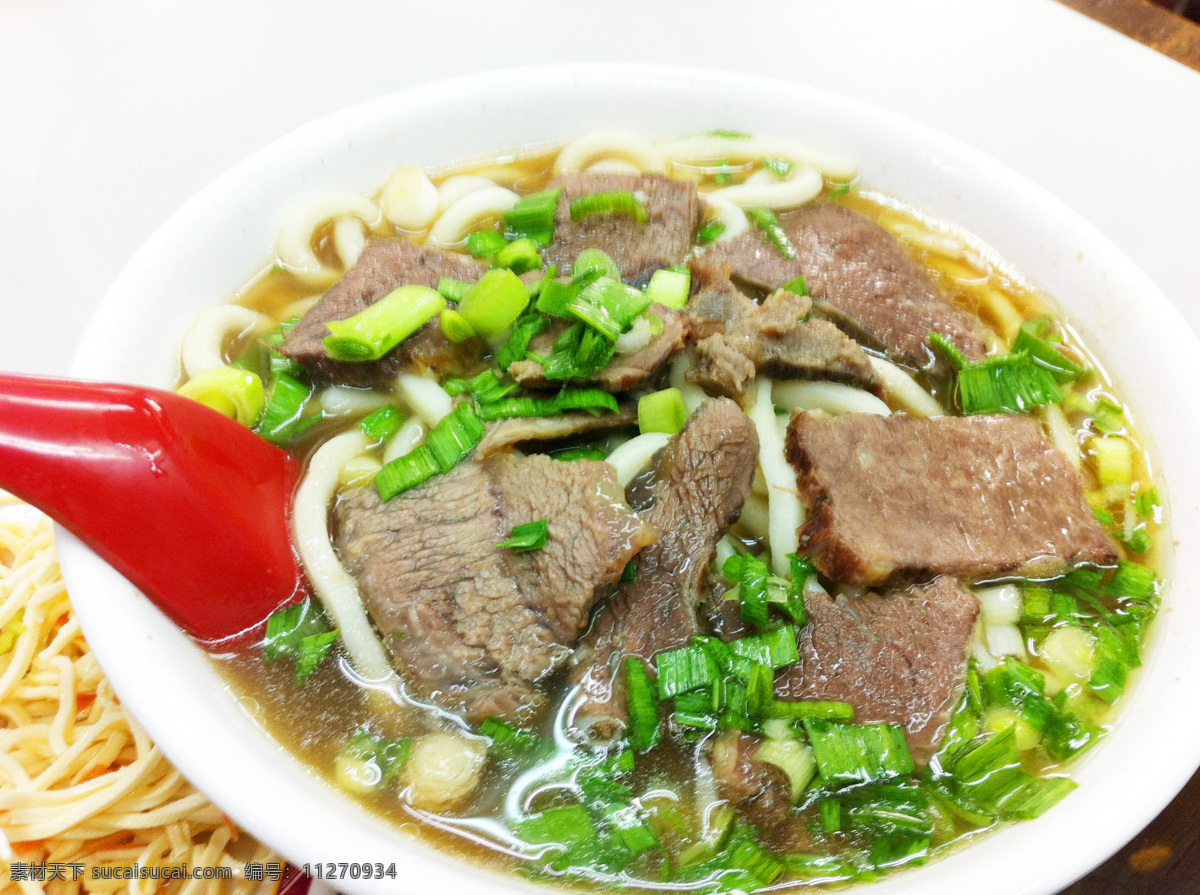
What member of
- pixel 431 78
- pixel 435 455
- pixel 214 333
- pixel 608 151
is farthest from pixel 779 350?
pixel 431 78

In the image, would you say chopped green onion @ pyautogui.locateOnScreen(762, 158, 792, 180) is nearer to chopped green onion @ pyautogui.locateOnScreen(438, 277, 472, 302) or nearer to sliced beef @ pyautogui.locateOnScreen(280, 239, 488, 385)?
sliced beef @ pyautogui.locateOnScreen(280, 239, 488, 385)

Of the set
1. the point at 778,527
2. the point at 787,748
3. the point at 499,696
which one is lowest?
the point at 499,696

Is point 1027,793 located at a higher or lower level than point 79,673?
higher

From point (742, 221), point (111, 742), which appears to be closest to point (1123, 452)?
point (742, 221)

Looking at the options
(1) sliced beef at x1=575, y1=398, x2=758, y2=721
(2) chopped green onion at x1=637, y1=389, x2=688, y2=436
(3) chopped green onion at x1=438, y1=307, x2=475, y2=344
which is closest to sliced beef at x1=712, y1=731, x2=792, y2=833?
(1) sliced beef at x1=575, y1=398, x2=758, y2=721

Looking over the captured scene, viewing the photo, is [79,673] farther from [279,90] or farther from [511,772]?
[279,90]

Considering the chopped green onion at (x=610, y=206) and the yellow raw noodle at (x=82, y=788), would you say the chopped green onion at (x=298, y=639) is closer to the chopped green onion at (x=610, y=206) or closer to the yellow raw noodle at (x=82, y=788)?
the yellow raw noodle at (x=82, y=788)
